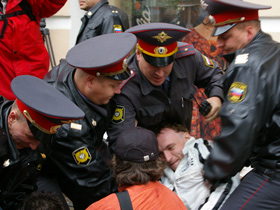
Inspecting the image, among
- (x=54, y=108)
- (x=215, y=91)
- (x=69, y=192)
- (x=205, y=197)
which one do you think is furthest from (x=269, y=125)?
(x=69, y=192)

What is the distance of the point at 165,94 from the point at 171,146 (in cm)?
43

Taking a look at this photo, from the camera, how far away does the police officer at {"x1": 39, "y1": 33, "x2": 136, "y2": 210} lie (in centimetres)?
249

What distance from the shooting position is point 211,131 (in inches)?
198

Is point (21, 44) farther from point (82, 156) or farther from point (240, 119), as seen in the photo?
point (240, 119)

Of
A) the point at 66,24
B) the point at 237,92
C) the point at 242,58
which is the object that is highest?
the point at 242,58

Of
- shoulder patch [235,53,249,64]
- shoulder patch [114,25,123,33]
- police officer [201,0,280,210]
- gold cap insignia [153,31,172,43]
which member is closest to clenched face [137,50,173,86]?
gold cap insignia [153,31,172,43]

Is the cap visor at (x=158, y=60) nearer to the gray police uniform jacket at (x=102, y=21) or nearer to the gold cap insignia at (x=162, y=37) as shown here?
the gold cap insignia at (x=162, y=37)

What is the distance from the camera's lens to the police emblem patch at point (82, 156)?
8.27ft

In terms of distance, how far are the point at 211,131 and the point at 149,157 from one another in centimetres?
284

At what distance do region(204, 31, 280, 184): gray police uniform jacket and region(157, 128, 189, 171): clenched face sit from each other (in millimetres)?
688

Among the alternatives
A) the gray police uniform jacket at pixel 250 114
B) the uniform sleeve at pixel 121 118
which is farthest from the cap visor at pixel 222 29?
the uniform sleeve at pixel 121 118

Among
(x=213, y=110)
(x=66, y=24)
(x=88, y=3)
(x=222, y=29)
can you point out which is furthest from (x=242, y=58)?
(x=66, y=24)

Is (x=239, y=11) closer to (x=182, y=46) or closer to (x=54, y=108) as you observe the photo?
(x=182, y=46)

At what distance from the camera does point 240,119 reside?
6.91 feet
